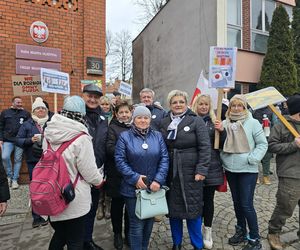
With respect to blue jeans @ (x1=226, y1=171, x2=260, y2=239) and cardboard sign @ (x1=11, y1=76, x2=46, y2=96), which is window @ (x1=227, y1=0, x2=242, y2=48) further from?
blue jeans @ (x1=226, y1=171, x2=260, y2=239)

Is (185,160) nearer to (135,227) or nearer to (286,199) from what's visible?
(135,227)

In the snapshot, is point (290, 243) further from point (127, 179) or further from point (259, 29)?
point (259, 29)

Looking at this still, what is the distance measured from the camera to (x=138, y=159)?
9.79 feet

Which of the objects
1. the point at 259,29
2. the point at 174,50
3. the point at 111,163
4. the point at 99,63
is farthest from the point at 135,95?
the point at 111,163

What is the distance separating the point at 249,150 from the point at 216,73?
116 cm

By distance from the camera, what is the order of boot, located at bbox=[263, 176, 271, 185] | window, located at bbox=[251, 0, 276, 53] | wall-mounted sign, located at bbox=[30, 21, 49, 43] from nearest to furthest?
wall-mounted sign, located at bbox=[30, 21, 49, 43] < boot, located at bbox=[263, 176, 271, 185] < window, located at bbox=[251, 0, 276, 53]

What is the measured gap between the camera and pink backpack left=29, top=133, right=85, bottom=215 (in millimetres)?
2361

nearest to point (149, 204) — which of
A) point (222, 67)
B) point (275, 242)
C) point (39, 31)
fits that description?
point (275, 242)

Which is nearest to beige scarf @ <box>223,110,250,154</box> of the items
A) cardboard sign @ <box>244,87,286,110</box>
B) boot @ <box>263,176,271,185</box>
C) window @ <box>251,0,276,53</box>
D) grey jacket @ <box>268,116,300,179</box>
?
cardboard sign @ <box>244,87,286,110</box>

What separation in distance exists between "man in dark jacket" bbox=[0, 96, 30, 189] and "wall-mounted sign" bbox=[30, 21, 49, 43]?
139cm

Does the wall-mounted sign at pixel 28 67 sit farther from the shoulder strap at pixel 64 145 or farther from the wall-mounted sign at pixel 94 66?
the shoulder strap at pixel 64 145

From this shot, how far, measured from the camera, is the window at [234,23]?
11375 millimetres

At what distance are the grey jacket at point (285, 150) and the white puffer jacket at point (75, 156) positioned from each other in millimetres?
2169

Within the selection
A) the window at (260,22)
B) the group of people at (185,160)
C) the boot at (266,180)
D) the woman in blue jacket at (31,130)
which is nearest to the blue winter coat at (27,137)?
the woman in blue jacket at (31,130)
